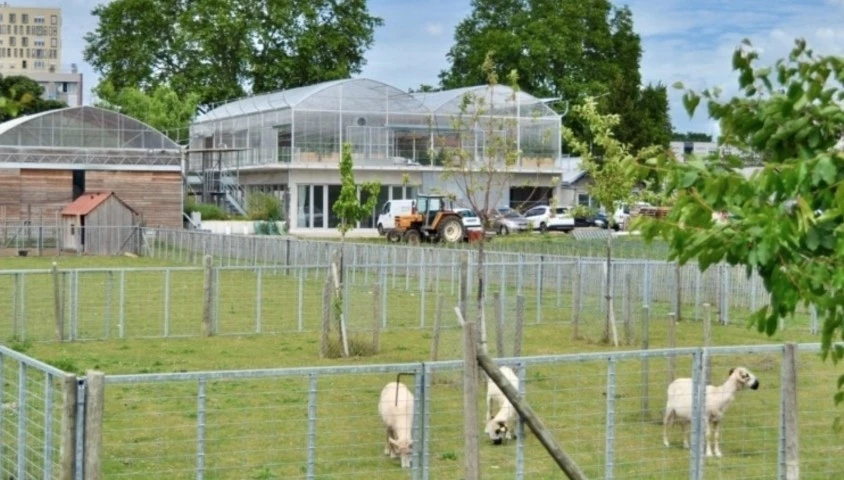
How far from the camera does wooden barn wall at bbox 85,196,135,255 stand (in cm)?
6009

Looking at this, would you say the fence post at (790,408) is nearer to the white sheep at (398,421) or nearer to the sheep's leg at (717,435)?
the sheep's leg at (717,435)

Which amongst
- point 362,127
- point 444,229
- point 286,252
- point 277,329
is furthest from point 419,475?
point 362,127

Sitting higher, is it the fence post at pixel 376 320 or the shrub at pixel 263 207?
the shrub at pixel 263 207

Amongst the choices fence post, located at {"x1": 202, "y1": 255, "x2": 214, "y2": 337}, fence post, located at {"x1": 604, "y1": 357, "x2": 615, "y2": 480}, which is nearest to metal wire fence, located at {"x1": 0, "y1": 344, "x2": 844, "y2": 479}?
fence post, located at {"x1": 604, "y1": 357, "x2": 615, "y2": 480}

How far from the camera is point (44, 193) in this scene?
6612cm

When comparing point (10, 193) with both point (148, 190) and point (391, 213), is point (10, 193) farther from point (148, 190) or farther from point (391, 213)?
point (391, 213)

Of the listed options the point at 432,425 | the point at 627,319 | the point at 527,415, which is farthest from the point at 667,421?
the point at 627,319

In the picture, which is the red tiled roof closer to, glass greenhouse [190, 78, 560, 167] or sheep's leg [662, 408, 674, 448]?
glass greenhouse [190, 78, 560, 167]

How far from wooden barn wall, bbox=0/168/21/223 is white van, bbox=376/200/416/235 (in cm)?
1713

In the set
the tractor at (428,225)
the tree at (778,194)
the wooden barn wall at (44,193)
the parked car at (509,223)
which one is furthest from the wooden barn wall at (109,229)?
the tree at (778,194)

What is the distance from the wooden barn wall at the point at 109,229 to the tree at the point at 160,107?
28073 millimetres

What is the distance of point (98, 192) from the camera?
66250 mm

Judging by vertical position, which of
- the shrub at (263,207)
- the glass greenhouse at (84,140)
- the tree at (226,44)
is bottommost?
the shrub at (263,207)

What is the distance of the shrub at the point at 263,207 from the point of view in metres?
74.9
